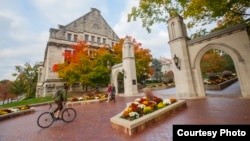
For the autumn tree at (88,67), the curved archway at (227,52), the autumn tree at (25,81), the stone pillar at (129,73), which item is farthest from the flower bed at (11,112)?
the autumn tree at (25,81)

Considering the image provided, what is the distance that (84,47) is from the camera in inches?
993

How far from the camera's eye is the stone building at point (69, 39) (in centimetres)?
2648

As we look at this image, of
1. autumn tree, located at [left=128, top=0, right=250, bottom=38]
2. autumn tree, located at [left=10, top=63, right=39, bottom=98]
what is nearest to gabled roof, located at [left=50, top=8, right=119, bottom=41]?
autumn tree, located at [left=10, top=63, right=39, bottom=98]

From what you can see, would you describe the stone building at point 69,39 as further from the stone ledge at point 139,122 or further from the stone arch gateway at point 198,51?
the stone ledge at point 139,122

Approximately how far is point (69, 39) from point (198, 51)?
26.8m

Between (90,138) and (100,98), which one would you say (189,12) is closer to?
(90,138)

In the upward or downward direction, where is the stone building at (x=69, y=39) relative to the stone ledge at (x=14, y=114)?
upward

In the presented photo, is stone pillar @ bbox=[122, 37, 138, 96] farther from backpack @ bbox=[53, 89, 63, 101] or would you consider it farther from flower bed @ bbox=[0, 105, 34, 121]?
backpack @ bbox=[53, 89, 63, 101]

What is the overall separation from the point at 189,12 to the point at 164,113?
6.50 m

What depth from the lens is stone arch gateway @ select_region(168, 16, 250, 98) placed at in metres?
9.19

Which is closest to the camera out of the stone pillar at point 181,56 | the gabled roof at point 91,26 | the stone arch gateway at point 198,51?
the stone arch gateway at point 198,51

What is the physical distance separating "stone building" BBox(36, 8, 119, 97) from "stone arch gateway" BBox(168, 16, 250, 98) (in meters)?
20.7

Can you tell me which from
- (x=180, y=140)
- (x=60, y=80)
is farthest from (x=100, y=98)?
(x=60, y=80)

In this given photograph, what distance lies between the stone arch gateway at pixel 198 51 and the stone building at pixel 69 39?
68.1ft
